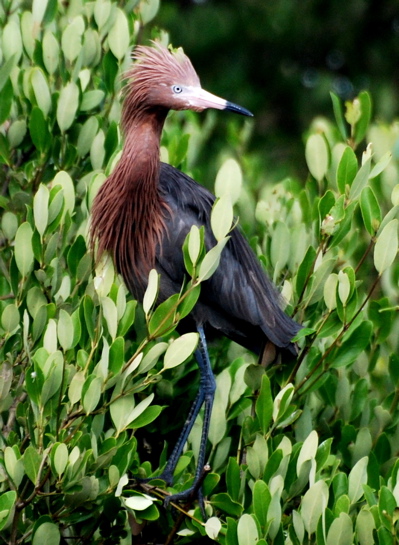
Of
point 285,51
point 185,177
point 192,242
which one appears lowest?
point 285,51

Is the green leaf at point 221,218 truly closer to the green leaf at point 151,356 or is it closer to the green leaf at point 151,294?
the green leaf at point 151,294

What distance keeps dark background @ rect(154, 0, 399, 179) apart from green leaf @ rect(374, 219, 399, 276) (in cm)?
680

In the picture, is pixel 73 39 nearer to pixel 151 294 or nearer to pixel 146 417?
pixel 151 294

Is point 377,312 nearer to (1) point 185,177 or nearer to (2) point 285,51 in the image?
(1) point 185,177

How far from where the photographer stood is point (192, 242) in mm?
2850

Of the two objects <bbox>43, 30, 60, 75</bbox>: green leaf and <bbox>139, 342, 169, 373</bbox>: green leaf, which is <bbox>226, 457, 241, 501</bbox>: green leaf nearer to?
<bbox>139, 342, 169, 373</bbox>: green leaf

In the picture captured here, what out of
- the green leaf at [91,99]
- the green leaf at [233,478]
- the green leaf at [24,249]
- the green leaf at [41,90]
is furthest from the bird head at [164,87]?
the green leaf at [233,478]

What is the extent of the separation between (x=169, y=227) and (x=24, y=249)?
85cm

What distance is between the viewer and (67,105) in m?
3.61

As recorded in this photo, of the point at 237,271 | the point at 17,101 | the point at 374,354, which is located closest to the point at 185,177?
the point at 237,271

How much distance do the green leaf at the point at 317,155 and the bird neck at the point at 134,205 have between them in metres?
0.54

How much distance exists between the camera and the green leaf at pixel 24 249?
3039 mm

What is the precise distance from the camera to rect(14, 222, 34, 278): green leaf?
3.04 m

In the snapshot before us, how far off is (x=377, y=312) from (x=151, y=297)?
111 cm
